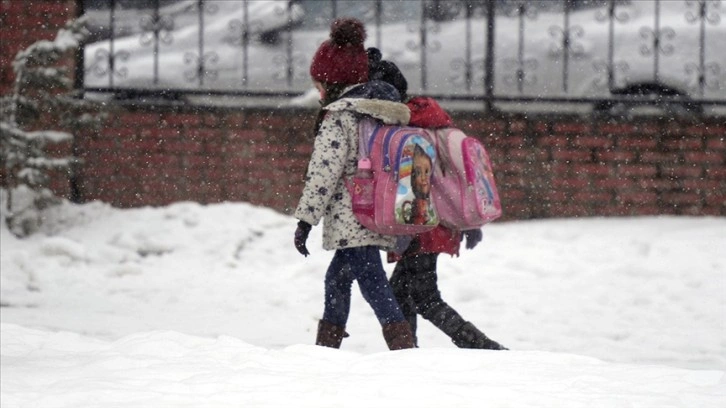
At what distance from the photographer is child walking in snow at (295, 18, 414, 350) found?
5574 mm

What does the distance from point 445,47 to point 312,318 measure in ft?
10.2

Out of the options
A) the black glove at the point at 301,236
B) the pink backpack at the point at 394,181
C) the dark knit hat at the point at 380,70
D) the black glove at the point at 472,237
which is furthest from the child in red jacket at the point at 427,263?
the black glove at the point at 301,236

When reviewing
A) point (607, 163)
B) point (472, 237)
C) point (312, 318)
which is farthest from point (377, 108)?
point (607, 163)

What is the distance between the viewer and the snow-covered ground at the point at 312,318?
484 centimetres

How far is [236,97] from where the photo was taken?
10109 mm

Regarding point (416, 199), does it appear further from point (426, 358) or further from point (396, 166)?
point (426, 358)

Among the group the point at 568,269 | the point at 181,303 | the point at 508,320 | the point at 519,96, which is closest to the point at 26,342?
the point at 181,303

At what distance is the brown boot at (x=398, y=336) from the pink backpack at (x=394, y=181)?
0.41 meters

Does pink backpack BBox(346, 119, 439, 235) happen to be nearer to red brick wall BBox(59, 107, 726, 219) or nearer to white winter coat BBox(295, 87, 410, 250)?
white winter coat BBox(295, 87, 410, 250)

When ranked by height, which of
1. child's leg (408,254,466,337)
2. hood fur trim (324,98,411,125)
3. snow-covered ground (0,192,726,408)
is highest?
hood fur trim (324,98,411,125)

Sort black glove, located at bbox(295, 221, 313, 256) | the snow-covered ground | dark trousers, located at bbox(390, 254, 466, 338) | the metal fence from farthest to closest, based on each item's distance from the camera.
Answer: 1. the metal fence
2. dark trousers, located at bbox(390, 254, 466, 338)
3. black glove, located at bbox(295, 221, 313, 256)
4. the snow-covered ground

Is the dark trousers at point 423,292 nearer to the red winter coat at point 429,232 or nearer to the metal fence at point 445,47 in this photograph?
the red winter coat at point 429,232

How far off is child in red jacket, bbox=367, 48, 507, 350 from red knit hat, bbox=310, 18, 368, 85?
A: 0.19 meters

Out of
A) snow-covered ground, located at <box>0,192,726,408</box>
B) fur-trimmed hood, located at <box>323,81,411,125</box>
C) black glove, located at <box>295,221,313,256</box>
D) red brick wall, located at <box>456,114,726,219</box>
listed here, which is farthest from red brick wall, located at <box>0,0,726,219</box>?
black glove, located at <box>295,221,313,256</box>
